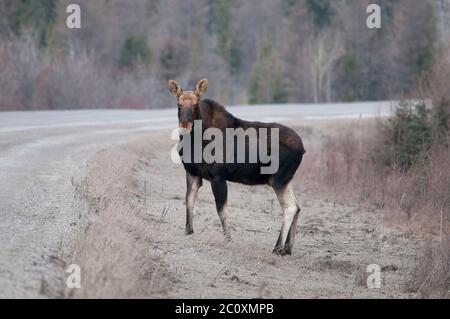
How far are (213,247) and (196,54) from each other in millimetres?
50809

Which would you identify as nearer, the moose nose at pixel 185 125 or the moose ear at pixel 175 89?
the moose nose at pixel 185 125

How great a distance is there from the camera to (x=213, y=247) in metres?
11.9

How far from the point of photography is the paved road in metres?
8.78

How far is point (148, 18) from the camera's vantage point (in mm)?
68938

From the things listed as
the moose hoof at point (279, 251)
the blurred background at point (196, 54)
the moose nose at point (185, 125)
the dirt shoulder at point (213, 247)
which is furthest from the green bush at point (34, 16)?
the moose nose at point (185, 125)

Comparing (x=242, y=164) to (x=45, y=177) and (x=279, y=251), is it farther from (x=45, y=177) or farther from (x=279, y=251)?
(x=45, y=177)

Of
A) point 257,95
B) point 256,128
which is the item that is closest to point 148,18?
point 257,95

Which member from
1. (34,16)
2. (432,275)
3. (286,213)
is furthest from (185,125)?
(34,16)

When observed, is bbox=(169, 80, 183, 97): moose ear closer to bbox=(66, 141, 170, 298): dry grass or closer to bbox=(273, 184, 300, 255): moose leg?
bbox=(66, 141, 170, 298): dry grass

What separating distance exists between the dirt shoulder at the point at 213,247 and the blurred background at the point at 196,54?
84.3 feet

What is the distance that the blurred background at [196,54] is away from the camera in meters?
44.6

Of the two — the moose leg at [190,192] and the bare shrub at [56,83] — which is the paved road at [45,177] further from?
the bare shrub at [56,83]
